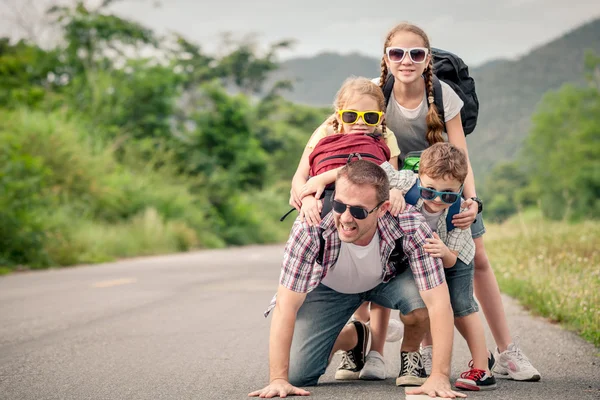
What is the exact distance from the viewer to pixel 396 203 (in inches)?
189

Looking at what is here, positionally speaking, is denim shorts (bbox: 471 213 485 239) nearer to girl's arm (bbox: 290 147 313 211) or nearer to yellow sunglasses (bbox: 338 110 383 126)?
yellow sunglasses (bbox: 338 110 383 126)

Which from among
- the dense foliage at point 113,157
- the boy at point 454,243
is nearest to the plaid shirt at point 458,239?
the boy at point 454,243

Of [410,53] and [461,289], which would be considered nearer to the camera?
[461,289]

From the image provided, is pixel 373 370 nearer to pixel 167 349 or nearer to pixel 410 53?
pixel 167 349

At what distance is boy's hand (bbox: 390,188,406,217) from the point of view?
188 inches

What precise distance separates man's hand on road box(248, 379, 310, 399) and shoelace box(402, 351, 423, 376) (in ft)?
2.34

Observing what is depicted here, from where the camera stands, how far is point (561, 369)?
5609 mm

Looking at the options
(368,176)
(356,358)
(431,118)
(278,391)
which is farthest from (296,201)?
(356,358)

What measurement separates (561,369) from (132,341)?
3386mm

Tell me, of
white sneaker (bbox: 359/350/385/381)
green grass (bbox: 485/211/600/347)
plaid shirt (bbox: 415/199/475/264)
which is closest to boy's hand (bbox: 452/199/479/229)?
plaid shirt (bbox: 415/199/475/264)

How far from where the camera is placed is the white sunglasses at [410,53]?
5.33 metres

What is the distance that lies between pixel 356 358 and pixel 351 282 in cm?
78

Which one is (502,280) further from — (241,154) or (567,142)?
(567,142)

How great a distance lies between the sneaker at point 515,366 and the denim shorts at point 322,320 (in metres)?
0.89
